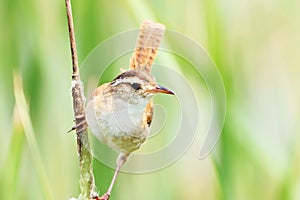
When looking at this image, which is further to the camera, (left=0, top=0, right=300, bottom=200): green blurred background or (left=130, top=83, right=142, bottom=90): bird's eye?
(left=0, top=0, right=300, bottom=200): green blurred background

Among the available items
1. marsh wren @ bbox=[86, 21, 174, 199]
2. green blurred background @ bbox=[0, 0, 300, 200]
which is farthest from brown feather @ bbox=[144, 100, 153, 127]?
green blurred background @ bbox=[0, 0, 300, 200]

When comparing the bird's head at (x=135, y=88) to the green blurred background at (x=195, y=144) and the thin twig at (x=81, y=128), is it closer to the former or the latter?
the thin twig at (x=81, y=128)

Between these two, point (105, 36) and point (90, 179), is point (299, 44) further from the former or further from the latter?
point (90, 179)

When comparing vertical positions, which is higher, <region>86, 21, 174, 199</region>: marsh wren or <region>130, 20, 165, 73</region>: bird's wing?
<region>130, 20, 165, 73</region>: bird's wing

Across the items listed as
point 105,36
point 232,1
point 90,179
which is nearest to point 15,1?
point 105,36

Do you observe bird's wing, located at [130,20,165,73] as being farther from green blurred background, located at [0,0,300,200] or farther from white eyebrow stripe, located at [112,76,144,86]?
green blurred background, located at [0,0,300,200]

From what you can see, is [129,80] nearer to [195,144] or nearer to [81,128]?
[81,128]
